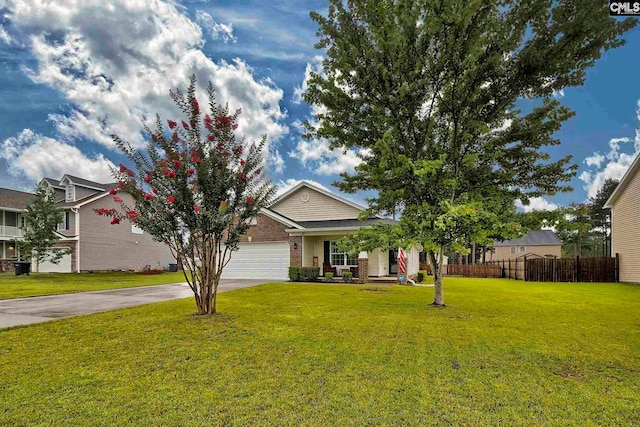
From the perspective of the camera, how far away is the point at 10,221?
2916 centimetres

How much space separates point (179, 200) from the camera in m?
6.91

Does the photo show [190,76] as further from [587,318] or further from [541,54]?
[587,318]

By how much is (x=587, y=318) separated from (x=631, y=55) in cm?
936

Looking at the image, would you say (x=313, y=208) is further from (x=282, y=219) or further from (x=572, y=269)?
(x=572, y=269)

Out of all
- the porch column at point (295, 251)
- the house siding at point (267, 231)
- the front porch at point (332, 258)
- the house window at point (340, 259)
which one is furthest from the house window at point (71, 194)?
the house window at point (340, 259)

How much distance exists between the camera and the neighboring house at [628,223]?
1723 centimetres

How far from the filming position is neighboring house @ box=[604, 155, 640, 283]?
1723 centimetres

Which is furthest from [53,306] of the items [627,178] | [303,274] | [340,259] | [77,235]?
[627,178]

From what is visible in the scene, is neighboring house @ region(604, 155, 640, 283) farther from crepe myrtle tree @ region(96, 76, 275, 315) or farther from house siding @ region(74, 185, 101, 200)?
house siding @ region(74, 185, 101, 200)

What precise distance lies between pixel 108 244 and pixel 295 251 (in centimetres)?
1826

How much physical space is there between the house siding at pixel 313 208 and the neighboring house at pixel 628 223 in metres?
14.3

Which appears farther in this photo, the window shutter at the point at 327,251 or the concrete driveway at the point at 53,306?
the window shutter at the point at 327,251

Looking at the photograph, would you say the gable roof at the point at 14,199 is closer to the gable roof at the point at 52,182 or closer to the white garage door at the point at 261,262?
the gable roof at the point at 52,182

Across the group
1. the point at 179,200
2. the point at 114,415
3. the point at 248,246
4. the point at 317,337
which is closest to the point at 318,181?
the point at 248,246
